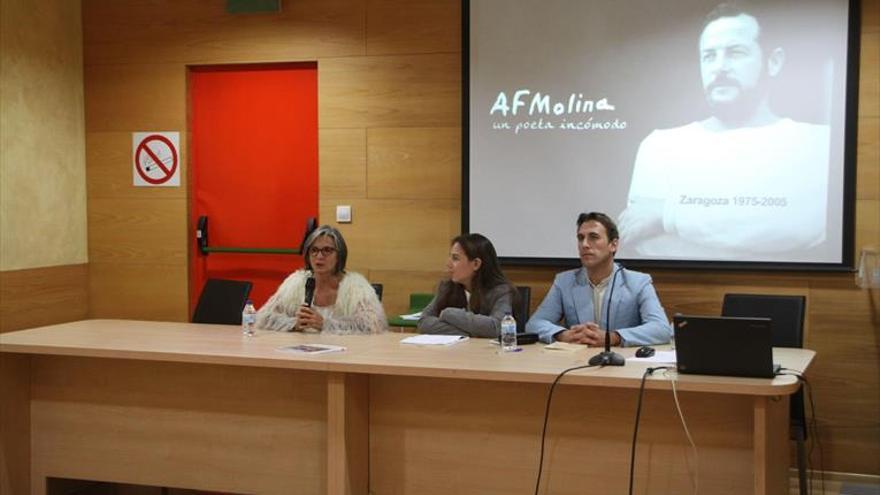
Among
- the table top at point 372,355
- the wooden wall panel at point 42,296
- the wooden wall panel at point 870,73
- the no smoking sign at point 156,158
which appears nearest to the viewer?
the table top at point 372,355

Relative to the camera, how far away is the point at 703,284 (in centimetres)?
502

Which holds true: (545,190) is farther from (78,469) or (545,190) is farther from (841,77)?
(78,469)

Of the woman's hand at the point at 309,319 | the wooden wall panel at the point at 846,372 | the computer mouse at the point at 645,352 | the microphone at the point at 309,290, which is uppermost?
the microphone at the point at 309,290

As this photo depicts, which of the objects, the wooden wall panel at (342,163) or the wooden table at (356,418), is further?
the wooden wall panel at (342,163)

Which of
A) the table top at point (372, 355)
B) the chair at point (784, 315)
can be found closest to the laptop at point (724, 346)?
the table top at point (372, 355)

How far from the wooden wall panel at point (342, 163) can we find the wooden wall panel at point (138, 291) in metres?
1.12

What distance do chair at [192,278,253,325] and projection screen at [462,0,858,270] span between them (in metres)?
1.34

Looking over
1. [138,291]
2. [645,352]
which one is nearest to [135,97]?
[138,291]

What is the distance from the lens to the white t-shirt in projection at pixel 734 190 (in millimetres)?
4789

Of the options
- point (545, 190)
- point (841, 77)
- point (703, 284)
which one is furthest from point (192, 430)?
point (841, 77)

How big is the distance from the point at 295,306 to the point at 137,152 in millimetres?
2130

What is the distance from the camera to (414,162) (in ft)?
17.9

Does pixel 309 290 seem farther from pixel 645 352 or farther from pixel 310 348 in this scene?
pixel 645 352

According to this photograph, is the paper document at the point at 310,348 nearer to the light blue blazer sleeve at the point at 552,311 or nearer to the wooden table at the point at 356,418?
the wooden table at the point at 356,418
